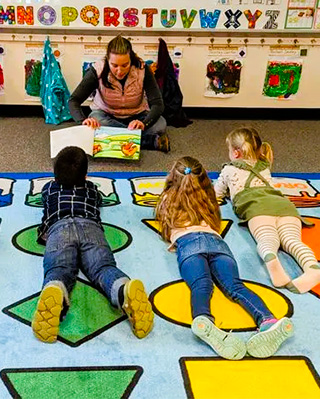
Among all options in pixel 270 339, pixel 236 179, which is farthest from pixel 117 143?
pixel 270 339

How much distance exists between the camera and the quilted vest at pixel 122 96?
293 centimetres

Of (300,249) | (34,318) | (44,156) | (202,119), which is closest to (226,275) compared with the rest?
(300,249)

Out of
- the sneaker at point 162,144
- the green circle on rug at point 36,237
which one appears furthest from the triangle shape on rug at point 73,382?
the sneaker at point 162,144

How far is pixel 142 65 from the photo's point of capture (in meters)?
2.96

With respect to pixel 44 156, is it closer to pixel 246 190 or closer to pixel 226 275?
pixel 246 190

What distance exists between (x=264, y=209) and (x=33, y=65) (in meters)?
2.09

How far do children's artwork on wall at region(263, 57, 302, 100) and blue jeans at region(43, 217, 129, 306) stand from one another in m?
2.25

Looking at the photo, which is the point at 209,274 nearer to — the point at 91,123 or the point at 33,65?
the point at 91,123

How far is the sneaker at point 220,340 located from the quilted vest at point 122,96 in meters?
1.79

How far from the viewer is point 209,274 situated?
5.57 ft

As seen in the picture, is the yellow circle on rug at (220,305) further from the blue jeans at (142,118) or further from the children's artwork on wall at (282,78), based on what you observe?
the children's artwork on wall at (282,78)

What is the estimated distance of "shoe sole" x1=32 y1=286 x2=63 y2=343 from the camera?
1.43 m

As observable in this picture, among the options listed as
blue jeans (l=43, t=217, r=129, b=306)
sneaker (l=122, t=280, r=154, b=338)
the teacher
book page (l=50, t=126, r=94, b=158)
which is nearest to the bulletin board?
the teacher

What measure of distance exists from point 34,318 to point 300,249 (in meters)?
0.96
